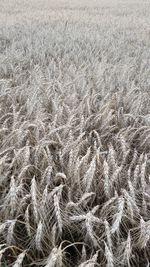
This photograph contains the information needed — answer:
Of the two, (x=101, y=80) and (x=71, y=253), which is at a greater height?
(x=101, y=80)

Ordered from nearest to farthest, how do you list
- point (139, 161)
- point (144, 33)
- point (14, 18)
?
point (139, 161) < point (144, 33) < point (14, 18)

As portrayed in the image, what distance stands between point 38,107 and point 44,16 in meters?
4.40

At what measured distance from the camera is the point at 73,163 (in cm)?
150

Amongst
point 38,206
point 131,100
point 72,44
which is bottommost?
point 38,206

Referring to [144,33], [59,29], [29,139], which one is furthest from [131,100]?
[144,33]

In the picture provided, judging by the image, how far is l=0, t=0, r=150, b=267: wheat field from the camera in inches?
47.9

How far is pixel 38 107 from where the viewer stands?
2.02 metres

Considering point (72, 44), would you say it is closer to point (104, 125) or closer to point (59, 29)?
point (59, 29)

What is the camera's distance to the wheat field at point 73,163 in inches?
47.9

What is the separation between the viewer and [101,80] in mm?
2570

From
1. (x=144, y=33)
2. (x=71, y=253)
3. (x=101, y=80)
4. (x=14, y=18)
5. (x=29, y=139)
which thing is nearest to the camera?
(x=71, y=253)

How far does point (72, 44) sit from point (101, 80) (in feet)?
4.98

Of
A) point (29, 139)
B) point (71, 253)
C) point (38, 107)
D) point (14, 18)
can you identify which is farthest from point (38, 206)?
point (14, 18)

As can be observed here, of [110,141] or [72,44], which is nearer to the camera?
[110,141]
